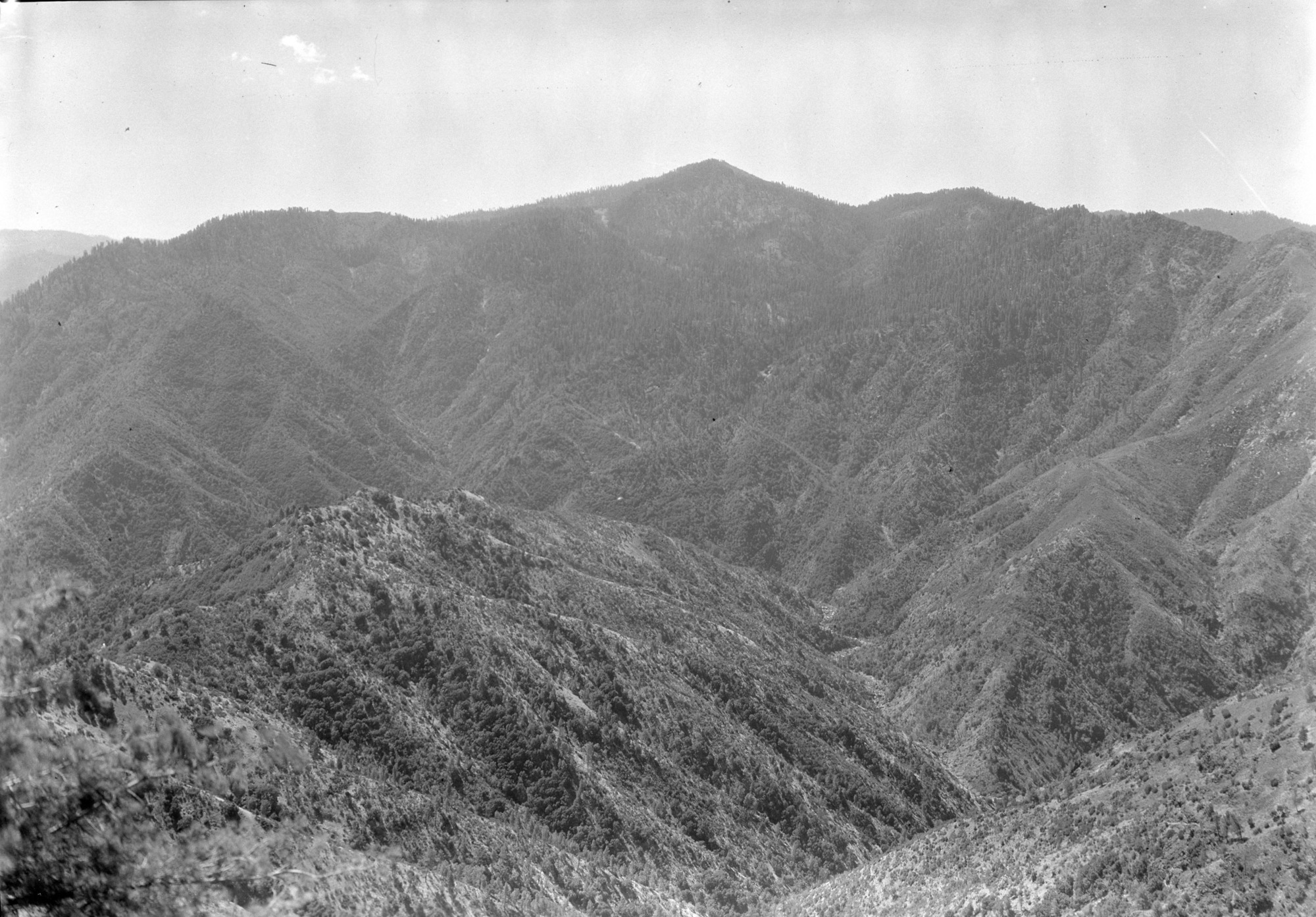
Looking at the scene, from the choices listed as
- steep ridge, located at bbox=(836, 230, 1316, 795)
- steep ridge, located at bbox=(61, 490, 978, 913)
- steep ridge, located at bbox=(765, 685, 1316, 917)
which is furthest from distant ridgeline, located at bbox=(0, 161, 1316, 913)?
steep ridge, located at bbox=(765, 685, 1316, 917)

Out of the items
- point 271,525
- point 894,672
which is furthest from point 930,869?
point 894,672

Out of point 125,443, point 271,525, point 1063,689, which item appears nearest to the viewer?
point 271,525

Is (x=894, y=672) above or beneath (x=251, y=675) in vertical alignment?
beneath

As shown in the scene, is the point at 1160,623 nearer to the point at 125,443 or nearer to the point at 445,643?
the point at 445,643

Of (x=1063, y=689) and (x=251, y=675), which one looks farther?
(x=1063, y=689)

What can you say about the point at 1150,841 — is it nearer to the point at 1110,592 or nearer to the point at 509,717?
the point at 509,717

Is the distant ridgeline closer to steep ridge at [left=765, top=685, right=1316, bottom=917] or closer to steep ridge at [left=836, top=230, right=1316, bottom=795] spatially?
steep ridge at [left=836, top=230, right=1316, bottom=795]
